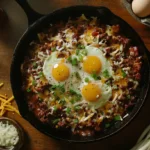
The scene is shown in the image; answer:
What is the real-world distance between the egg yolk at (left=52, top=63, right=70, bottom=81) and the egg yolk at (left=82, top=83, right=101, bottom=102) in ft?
0.52

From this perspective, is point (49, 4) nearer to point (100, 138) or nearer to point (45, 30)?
point (45, 30)

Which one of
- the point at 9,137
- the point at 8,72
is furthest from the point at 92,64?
the point at 9,137

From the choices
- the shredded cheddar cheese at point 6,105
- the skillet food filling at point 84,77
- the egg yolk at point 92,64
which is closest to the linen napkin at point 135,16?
the skillet food filling at point 84,77

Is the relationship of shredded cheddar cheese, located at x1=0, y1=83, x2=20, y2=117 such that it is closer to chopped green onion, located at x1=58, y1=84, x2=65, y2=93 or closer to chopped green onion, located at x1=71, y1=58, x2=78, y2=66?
chopped green onion, located at x1=58, y1=84, x2=65, y2=93

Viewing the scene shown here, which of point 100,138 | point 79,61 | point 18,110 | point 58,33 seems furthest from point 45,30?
point 100,138

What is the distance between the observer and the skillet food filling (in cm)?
302

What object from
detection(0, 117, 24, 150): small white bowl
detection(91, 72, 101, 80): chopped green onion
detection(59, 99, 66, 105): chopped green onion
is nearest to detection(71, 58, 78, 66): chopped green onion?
detection(91, 72, 101, 80): chopped green onion

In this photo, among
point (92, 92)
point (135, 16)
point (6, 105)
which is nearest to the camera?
point (92, 92)

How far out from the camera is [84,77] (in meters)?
3.05

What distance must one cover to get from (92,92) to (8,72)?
682mm

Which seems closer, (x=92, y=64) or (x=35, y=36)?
(x=92, y=64)

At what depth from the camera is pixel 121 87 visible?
3.00m

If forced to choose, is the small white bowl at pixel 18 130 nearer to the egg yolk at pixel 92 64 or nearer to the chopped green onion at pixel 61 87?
the chopped green onion at pixel 61 87

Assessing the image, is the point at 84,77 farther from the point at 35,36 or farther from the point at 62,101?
the point at 35,36
